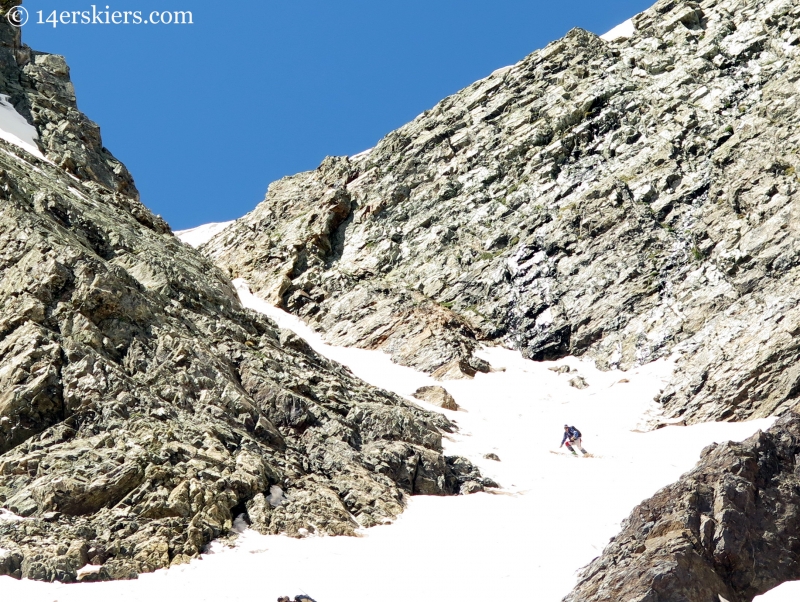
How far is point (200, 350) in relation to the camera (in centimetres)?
2652

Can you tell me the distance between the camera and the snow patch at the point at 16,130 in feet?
135

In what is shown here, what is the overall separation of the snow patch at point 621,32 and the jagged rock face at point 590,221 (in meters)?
1.28

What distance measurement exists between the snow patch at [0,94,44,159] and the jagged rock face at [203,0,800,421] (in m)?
17.2

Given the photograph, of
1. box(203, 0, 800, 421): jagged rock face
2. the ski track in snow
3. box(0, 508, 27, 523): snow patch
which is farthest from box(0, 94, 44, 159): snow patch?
box(0, 508, 27, 523): snow patch

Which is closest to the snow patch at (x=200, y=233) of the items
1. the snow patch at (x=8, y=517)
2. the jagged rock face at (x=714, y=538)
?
the snow patch at (x=8, y=517)

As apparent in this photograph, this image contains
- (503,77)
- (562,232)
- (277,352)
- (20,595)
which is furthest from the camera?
(503,77)

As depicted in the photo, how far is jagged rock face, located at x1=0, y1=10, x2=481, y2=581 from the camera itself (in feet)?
61.6

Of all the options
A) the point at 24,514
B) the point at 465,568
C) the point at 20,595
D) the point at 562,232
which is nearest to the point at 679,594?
the point at 465,568

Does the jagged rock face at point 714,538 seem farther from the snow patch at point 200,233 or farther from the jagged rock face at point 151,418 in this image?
the snow patch at point 200,233

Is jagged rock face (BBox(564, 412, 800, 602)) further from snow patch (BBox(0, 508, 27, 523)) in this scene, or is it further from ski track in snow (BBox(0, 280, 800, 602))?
snow patch (BBox(0, 508, 27, 523))

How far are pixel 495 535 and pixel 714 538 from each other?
6.12 metres

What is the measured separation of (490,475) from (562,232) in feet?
80.9

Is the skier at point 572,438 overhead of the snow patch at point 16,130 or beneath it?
beneath

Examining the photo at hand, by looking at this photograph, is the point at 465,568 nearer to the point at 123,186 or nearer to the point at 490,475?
the point at 490,475
